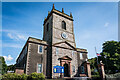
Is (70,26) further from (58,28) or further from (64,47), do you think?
(64,47)

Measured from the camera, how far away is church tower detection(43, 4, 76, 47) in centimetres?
2279

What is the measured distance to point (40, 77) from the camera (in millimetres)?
14594

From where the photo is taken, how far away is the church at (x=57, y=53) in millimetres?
18500

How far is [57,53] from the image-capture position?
21.2 meters

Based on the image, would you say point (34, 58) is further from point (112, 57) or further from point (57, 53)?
point (112, 57)

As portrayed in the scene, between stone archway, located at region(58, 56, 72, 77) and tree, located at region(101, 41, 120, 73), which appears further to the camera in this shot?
tree, located at region(101, 41, 120, 73)

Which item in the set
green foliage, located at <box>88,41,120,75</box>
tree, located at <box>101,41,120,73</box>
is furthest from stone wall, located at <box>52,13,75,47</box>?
green foliage, located at <box>88,41,120,75</box>

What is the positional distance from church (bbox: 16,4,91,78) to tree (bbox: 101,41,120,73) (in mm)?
7344

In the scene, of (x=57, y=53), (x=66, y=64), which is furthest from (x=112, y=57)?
(x=57, y=53)

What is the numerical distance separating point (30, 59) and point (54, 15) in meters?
12.9

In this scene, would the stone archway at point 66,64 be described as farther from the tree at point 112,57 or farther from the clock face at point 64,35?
the tree at point 112,57

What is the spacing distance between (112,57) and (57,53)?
17726 mm

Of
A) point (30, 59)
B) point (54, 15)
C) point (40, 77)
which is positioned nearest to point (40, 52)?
point (30, 59)

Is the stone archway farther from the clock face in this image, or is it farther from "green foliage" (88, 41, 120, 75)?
"green foliage" (88, 41, 120, 75)
